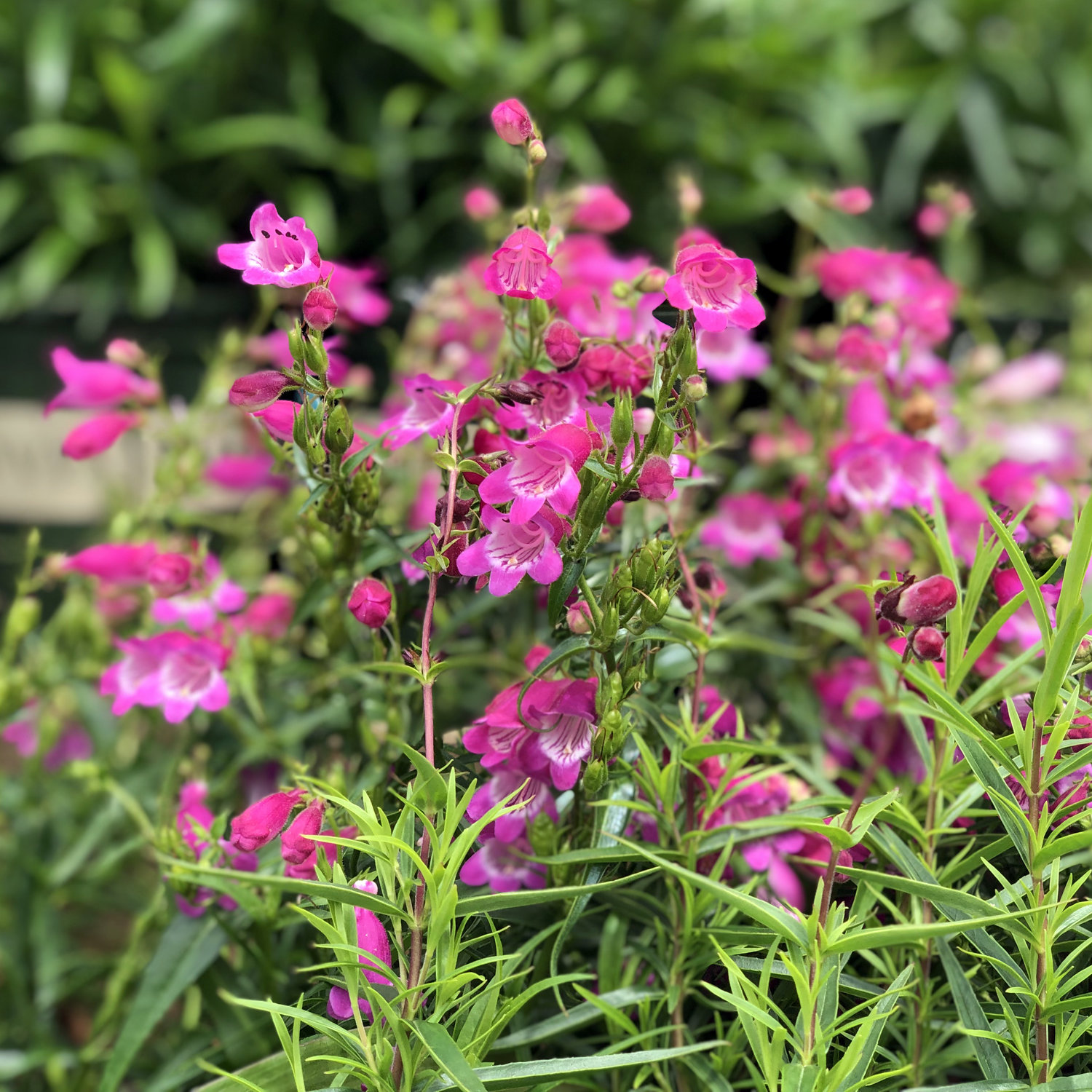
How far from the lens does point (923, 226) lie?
110cm

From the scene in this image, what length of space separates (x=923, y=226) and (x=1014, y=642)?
0.52m

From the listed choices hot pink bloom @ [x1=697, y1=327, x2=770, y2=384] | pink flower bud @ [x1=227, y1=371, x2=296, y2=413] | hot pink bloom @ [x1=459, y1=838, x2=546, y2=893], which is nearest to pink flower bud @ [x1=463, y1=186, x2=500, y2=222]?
hot pink bloom @ [x1=697, y1=327, x2=770, y2=384]

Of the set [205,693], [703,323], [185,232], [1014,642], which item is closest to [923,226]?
[1014,642]

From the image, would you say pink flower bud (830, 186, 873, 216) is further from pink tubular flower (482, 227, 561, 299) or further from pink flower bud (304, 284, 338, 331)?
pink flower bud (304, 284, 338, 331)

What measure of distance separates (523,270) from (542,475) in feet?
0.43

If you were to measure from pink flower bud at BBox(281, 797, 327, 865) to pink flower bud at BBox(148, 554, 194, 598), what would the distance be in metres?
0.30

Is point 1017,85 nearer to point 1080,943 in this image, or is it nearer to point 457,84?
point 457,84

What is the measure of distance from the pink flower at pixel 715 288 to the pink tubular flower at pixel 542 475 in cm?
8

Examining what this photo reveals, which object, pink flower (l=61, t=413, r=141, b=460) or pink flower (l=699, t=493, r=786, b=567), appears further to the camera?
pink flower (l=699, t=493, r=786, b=567)

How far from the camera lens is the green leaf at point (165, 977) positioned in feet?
2.12

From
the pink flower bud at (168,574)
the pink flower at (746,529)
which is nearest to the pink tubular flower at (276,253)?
the pink flower bud at (168,574)

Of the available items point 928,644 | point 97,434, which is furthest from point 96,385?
point 928,644

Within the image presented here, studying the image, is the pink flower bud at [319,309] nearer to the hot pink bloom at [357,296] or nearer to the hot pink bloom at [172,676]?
the hot pink bloom at [172,676]

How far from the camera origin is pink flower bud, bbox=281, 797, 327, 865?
1.64 ft
